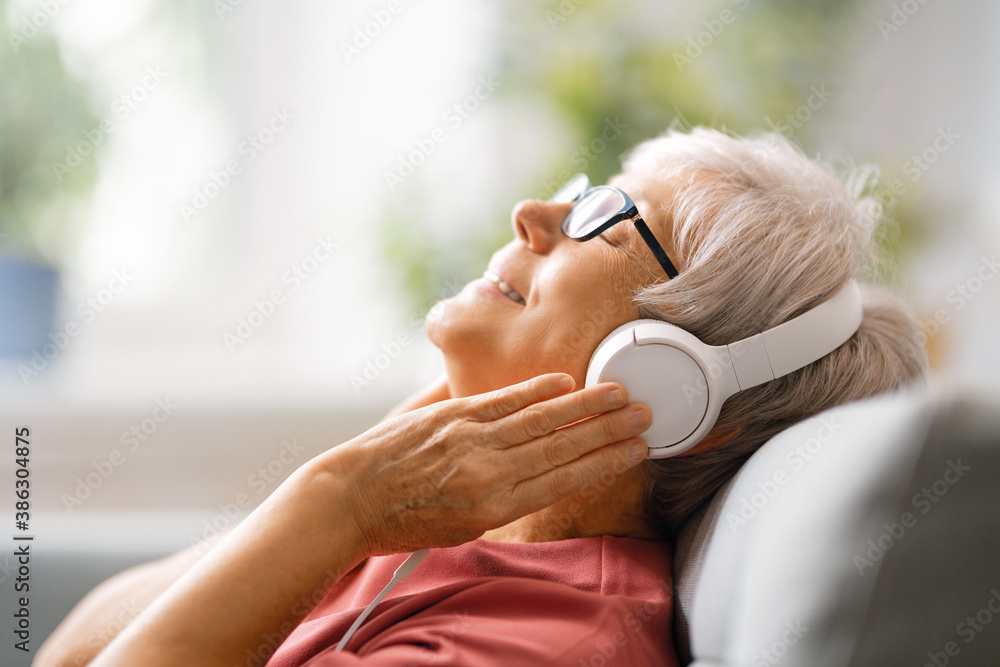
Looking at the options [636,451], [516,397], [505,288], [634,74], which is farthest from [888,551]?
[634,74]

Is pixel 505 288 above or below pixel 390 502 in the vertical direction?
above

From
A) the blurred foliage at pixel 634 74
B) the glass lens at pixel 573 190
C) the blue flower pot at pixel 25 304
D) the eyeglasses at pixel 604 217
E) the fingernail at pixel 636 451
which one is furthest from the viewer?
the blue flower pot at pixel 25 304

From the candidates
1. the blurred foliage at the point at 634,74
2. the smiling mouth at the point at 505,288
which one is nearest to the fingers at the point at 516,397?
the smiling mouth at the point at 505,288

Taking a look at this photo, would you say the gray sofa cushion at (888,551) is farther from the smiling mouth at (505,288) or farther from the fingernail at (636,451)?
the smiling mouth at (505,288)

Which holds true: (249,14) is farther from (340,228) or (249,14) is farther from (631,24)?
(631,24)

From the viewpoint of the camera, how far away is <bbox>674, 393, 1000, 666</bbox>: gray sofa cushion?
0.61 meters

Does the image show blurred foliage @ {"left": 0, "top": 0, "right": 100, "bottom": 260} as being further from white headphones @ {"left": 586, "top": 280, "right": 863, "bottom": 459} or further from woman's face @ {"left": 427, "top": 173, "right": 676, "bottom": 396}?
white headphones @ {"left": 586, "top": 280, "right": 863, "bottom": 459}

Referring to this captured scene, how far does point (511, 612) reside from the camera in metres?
0.89

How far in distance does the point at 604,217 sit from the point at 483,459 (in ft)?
1.44

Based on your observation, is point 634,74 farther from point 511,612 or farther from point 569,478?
point 511,612

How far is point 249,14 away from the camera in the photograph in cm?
250

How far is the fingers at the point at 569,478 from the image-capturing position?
2.91 feet

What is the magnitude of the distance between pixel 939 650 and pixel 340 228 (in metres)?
2.29

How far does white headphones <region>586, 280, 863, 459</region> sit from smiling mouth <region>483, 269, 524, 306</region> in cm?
19
